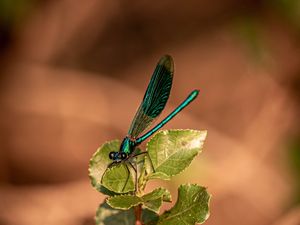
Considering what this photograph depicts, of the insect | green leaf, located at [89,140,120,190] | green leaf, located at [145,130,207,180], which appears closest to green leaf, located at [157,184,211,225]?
green leaf, located at [145,130,207,180]

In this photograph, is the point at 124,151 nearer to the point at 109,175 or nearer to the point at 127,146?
the point at 127,146

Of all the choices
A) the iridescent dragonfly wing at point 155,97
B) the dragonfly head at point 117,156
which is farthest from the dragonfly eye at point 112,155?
the iridescent dragonfly wing at point 155,97

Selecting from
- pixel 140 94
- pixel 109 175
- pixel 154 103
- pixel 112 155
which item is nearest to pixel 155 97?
pixel 154 103

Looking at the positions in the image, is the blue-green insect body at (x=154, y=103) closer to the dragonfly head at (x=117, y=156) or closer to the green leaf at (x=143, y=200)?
the dragonfly head at (x=117, y=156)

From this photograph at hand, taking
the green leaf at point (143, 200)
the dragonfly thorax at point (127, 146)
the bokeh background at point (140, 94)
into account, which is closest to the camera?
the green leaf at point (143, 200)

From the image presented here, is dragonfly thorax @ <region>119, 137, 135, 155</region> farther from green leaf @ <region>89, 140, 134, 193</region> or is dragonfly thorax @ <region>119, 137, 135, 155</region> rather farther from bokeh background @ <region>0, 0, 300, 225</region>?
bokeh background @ <region>0, 0, 300, 225</region>

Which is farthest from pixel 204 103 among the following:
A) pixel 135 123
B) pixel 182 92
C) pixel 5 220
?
pixel 135 123
